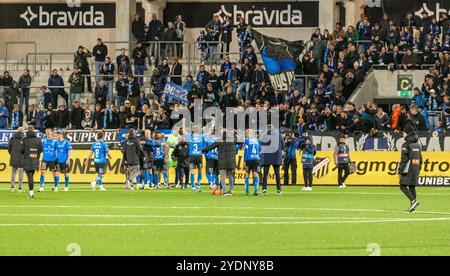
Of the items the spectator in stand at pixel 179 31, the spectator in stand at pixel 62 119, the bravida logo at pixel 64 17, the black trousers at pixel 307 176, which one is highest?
the bravida logo at pixel 64 17

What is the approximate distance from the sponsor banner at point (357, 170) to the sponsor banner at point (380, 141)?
2.46 feet

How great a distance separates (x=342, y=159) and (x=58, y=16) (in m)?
21.7

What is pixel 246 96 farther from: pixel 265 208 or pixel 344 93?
pixel 265 208

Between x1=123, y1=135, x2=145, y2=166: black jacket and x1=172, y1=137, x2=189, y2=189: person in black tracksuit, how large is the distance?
1234mm

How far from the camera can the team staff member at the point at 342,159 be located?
44969mm

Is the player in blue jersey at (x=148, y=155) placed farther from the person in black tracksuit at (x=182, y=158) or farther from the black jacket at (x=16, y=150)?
the black jacket at (x=16, y=150)

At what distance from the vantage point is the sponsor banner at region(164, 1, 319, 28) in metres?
59.8

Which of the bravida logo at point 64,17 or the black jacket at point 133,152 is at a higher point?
the bravida logo at point 64,17

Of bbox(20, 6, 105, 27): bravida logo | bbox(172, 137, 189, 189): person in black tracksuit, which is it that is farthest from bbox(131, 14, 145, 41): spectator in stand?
bbox(172, 137, 189, 189): person in black tracksuit

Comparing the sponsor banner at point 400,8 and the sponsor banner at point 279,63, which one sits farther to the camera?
the sponsor banner at point 400,8

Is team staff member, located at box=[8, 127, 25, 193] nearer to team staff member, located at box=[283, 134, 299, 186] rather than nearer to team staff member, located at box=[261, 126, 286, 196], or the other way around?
team staff member, located at box=[261, 126, 286, 196]

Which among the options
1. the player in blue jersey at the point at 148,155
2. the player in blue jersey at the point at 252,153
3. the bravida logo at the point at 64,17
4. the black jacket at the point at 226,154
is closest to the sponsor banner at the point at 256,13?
the bravida logo at the point at 64,17
